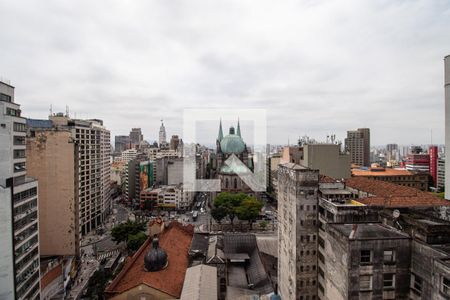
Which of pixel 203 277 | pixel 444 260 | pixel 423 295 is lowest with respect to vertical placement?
pixel 203 277

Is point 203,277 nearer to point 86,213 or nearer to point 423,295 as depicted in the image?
point 423,295

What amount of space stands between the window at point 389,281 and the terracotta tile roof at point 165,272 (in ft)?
49.5

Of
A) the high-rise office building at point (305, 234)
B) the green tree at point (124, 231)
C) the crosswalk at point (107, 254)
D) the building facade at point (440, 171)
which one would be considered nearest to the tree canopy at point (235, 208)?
the green tree at point (124, 231)

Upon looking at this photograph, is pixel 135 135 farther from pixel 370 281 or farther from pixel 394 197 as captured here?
pixel 370 281

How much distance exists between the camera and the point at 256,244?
3597 cm

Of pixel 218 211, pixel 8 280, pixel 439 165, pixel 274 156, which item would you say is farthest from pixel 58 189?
pixel 439 165

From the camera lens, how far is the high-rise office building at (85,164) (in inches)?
1519

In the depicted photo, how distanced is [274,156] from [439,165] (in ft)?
143

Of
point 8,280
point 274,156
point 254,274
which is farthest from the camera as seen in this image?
point 274,156

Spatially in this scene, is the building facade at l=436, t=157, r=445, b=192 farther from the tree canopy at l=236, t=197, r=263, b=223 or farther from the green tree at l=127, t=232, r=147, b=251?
the green tree at l=127, t=232, r=147, b=251

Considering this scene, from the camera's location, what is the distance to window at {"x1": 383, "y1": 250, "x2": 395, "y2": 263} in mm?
14966

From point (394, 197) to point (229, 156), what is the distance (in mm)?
51844

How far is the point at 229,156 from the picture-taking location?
243 ft

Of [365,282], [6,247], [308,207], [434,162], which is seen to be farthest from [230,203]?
[434,162]
